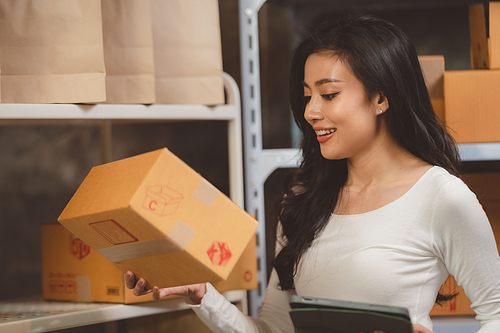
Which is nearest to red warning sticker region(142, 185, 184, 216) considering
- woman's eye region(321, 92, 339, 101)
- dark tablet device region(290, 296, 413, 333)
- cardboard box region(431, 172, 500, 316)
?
dark tablet device region(290, 296, 413, 333)

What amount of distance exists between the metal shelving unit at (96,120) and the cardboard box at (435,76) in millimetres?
514

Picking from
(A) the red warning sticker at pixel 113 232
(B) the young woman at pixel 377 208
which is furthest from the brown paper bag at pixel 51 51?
(B) the young woman at pixel 377 208

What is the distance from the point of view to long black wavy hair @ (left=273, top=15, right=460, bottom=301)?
1021 millimetres

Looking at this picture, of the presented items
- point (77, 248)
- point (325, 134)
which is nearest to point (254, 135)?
point (325, 134)

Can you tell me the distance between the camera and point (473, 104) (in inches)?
46.0

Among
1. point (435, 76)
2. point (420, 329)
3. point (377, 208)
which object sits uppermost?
point (435, 76)

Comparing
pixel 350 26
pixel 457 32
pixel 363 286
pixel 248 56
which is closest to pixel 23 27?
pixel 248 56

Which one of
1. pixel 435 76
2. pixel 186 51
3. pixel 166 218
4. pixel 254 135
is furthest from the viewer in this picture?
pixel 254 135

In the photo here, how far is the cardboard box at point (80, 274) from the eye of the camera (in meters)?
1.08

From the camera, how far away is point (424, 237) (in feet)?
3.19

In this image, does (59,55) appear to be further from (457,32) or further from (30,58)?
(457,32)

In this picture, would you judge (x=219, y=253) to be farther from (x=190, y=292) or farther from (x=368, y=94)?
(x=368, y=94)

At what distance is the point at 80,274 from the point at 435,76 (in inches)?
41.5

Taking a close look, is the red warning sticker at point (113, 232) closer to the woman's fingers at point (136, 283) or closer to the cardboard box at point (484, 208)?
the woman's fingers at point (136, 283)
